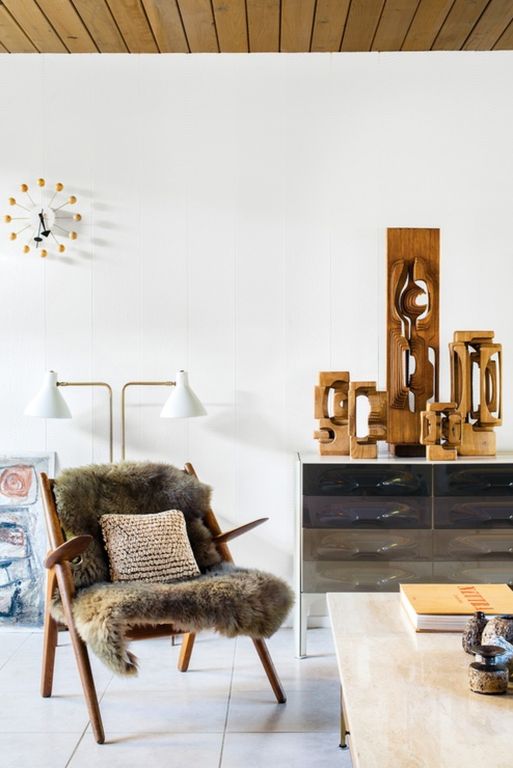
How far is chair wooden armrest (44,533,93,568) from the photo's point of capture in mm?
2662

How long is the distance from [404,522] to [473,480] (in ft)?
1.05

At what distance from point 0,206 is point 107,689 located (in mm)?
2122

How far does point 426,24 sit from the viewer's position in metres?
3.41

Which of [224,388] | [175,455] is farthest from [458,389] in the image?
[175,455]

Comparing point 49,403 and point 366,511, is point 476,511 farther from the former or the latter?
point 49,403

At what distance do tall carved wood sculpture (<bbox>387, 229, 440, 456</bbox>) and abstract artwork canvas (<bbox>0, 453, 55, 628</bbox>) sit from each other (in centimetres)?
155

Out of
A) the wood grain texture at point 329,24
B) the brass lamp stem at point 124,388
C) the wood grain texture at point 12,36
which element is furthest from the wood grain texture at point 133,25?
the brass lamp stem at point 124,388

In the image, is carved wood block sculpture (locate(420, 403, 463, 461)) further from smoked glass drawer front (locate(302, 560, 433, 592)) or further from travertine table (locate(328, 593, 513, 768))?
travertine table (locate(328, 593, 513, 768))

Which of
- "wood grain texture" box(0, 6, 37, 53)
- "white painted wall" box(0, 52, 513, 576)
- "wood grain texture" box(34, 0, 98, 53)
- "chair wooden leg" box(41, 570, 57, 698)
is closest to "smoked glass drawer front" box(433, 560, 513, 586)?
"white painted wall" box(0, 52, 513, 576)

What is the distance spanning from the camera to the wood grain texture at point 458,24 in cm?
322

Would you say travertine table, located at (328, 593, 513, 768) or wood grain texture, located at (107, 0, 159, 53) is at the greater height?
wood grain texture, located at (107, 0, 159, 53)

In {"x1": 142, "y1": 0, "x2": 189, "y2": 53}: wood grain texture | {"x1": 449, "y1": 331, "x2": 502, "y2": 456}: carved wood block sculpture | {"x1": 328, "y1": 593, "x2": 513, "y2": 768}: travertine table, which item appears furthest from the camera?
{"x1": 449, "y1": 331, "x2": 502, "y2": 456}: carved wood block sculpture

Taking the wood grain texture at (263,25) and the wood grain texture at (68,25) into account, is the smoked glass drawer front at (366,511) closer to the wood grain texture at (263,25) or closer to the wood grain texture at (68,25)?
the wood grain texture at (263,25)

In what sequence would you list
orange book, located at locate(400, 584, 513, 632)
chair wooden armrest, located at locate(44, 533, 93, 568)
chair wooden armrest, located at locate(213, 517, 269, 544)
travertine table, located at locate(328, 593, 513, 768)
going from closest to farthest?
1. travertine table, located at locate(328, 593, 513, 768)
2. orange book, located at locate(400, 584, 513, 632)
3. chair wooden armrest, located at locate(44, 533, 93, 568)
4. chair wooden armrest, located at locate(213, 517, 269, 544)
